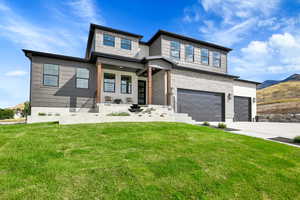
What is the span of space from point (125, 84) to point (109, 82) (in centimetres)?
142

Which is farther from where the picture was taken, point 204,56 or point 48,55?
point 204,56

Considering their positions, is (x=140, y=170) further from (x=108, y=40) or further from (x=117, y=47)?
(x=108, y=40)

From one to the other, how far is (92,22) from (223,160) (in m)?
12.9

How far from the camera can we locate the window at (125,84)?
12180 mm

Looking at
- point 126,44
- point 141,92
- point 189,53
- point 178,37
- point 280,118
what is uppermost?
point 178,37

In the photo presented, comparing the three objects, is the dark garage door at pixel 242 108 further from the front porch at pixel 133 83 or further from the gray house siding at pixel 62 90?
the gray house siding at pixel 62 90

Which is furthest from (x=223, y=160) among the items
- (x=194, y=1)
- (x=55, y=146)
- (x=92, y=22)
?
(x=92, y=22)

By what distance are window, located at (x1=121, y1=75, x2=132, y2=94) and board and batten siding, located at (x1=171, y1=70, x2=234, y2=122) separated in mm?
3943

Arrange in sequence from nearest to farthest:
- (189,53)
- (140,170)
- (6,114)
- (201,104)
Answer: (140,170)
(201,104)
(189,53)
(6,114)

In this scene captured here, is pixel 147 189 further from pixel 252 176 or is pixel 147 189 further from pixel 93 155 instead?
pixel 252 176

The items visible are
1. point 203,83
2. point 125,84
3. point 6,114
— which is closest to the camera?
point 125,84

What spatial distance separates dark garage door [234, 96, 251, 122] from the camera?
1491 cm

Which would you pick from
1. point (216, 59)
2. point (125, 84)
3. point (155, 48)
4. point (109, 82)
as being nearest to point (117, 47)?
point (109, 82)

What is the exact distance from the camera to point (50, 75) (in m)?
9.70
